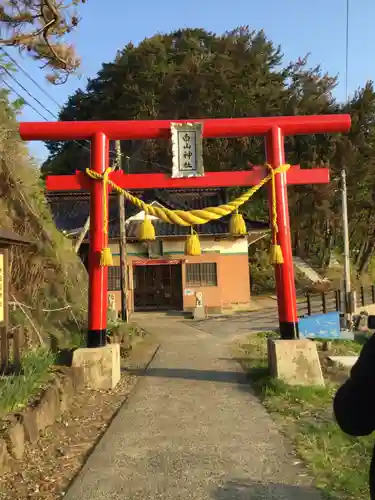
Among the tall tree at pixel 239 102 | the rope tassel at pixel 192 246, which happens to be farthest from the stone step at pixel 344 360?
the tall tree at pixel 239 102

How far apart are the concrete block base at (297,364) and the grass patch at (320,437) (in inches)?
8.3

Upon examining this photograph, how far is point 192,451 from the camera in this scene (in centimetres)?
464

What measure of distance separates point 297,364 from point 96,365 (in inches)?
124

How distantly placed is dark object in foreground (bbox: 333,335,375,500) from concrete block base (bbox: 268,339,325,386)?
18.1 ft

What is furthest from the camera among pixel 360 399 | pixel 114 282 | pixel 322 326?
pixel 114 282

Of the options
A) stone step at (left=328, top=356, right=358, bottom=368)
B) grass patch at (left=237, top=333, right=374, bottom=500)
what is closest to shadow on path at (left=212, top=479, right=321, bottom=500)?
grass patch at (left=237, top=333, right=374, bottom=500)

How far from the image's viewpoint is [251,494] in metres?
3.68

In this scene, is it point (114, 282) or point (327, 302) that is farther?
point (327, 302)

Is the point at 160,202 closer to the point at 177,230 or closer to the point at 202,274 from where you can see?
the point at 177,230

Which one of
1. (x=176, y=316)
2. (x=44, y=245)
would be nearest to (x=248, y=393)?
(x=44, y=245)

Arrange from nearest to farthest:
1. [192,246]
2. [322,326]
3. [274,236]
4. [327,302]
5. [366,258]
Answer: [274,236] < [192,246] < [322,326] < [327,302] < [366,258]

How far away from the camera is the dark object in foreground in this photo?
1.79 m

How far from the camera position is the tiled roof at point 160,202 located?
20844 millimetres

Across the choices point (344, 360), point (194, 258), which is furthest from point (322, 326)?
point (194, 258)
